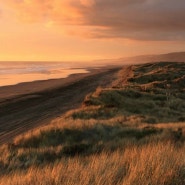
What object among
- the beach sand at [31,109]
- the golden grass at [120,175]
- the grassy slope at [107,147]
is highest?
the golden grass at [120,175]

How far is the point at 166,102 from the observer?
24297 millimetres

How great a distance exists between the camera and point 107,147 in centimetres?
954

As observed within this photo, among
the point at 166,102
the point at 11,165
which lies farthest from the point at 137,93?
the point at 11,165

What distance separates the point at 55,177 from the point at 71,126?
28.2 ft

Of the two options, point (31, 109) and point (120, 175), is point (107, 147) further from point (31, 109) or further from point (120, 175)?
point (31, 109)

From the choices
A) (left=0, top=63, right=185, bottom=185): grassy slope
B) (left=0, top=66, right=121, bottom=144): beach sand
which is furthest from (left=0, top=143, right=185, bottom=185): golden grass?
(left=0, top=66, right=121, bottom=144): beach sand

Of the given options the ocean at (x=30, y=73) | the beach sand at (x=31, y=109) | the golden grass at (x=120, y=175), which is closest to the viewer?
the golden grass at (x=120, y=175)

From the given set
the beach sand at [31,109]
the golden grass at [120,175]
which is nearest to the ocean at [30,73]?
the beach sand at [31,109]

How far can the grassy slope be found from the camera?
15.9ft

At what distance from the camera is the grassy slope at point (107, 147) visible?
15.9ft

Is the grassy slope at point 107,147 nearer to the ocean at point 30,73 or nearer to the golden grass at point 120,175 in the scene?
the golden grass at point 120,175

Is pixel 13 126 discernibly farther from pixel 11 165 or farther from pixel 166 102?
pixel 166 102

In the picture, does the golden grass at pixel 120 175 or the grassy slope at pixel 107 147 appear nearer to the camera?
the golden grass at pixel 120 175

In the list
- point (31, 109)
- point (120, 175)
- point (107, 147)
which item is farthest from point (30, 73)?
point (120, 175)
